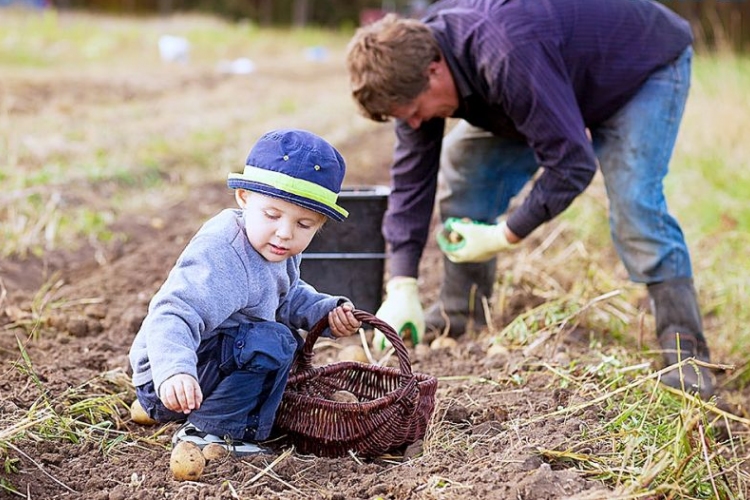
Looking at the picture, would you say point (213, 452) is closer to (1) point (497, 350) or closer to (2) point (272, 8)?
(1) point (497, 350)

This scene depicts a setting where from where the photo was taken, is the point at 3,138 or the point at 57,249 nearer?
the point at 57,249

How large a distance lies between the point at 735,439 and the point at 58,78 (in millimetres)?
9341

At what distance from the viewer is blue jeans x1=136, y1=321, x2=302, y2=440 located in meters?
2.50

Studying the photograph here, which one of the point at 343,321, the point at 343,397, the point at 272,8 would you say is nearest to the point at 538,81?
the point at 343,321

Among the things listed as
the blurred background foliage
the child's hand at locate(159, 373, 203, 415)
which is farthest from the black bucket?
the blurred background foliage

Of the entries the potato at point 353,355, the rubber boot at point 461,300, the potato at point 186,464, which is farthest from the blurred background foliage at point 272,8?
the potato at point 186,464

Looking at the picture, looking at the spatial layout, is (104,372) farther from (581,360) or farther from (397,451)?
(581,360)

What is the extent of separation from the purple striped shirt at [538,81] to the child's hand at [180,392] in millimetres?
1555

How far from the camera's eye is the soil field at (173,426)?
2.35 meters

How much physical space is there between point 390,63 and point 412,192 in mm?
684

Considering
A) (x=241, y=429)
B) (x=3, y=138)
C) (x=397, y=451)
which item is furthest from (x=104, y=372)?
(x=3, y=138)

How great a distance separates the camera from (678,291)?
12.1 ft

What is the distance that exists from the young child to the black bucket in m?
1.13

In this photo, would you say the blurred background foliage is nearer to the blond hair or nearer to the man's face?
the man's face
